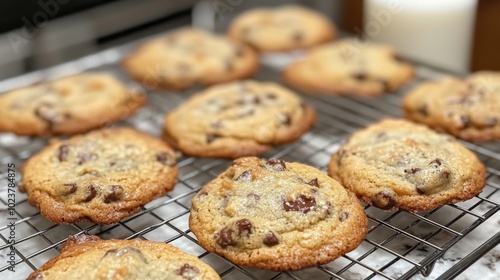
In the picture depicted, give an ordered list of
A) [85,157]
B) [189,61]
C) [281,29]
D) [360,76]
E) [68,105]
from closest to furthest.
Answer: [85,157]
[68,105]
[360,76]
[189,61]
[281,29]

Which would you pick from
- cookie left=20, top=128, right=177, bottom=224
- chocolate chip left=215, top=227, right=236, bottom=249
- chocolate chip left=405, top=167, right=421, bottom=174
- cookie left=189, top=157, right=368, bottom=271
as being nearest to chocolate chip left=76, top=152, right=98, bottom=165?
cookie left=20, top=128, right=177, bottom=224

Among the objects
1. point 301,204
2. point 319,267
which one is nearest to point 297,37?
point 301,204

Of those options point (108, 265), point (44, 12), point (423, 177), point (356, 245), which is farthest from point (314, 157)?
point (44, 12)

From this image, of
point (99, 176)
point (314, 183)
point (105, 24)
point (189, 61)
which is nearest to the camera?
point (314, 183)

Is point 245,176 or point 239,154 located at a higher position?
point 245,176

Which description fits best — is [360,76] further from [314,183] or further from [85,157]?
[85,157]

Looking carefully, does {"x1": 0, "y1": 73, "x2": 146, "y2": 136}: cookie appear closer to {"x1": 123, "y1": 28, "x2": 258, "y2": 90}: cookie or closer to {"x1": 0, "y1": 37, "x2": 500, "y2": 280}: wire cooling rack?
{"x1": 0, "y1": 37, "x2": 500, "y2": 280}: wire cooling rack

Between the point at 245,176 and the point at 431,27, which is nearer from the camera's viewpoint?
the point at 245,176

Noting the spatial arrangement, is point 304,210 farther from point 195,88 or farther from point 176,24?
point 176,24
